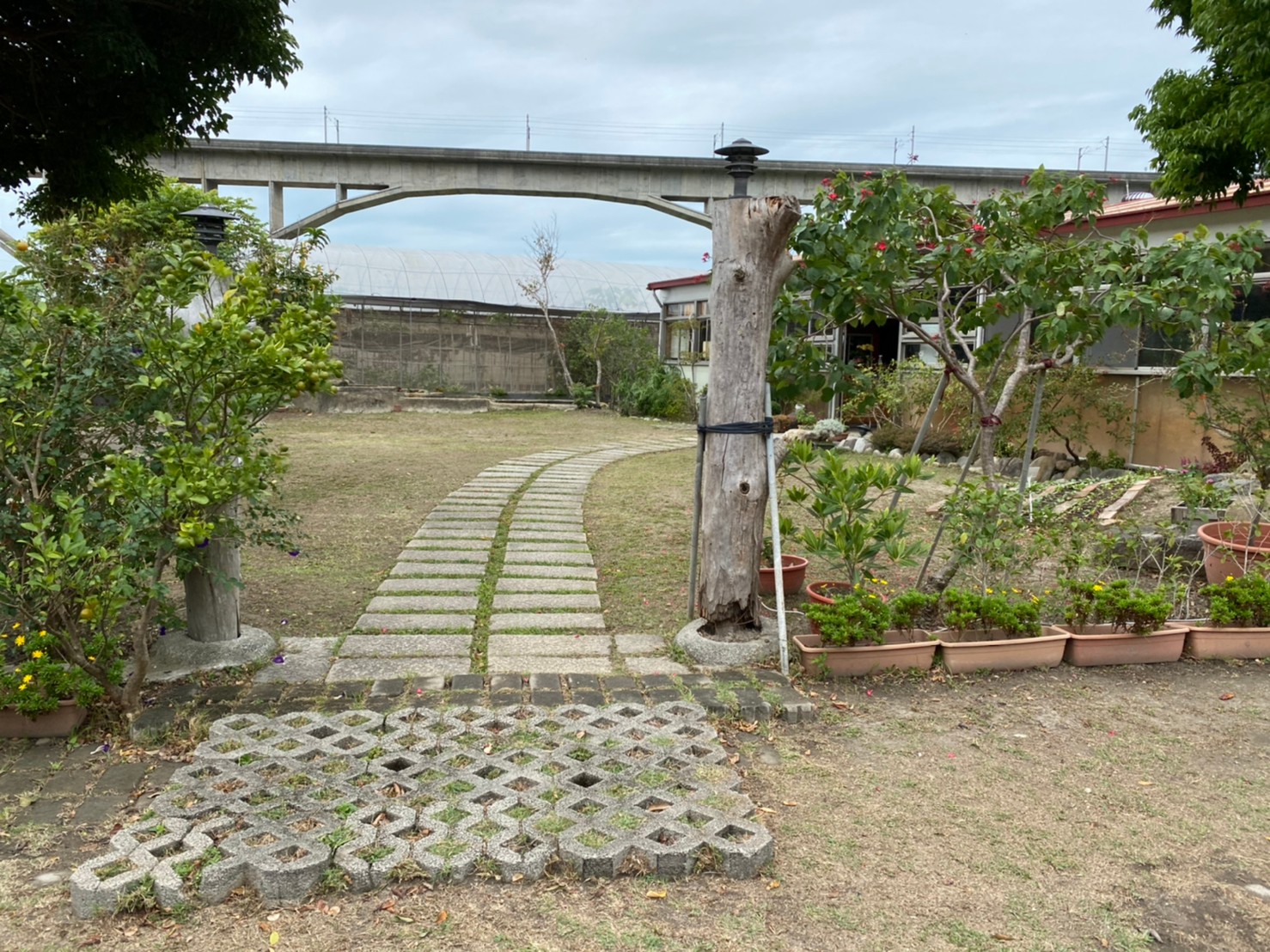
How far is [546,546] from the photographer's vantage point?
5.97 metres

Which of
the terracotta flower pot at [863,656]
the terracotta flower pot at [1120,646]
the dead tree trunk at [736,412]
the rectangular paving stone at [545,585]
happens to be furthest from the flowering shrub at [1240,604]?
the rectangular paving stone at [545,585]

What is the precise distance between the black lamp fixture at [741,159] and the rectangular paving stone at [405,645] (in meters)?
2.41

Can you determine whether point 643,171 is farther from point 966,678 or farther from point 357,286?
point 966,678

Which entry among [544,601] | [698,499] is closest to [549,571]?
[544,601]

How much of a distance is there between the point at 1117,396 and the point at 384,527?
8343 millimetres

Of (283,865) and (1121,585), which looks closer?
(283,865)

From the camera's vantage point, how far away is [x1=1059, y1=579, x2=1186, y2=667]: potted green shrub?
13.2 ft

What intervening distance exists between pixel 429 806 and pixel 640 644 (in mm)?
1651

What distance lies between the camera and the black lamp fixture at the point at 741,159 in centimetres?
409

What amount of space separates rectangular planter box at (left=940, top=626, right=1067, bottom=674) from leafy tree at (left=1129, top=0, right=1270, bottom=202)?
5452mm

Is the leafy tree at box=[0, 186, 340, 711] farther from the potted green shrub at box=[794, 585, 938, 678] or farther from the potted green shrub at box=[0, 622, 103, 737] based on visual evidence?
the potted green shrub at box=[794, 585, 938, 678]

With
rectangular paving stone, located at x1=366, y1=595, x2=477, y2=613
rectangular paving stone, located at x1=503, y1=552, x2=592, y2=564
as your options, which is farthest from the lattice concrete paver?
rectangular paving stone, located at x1=503, y1=552, x2=592, y2=564

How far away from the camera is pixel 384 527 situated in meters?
6.47

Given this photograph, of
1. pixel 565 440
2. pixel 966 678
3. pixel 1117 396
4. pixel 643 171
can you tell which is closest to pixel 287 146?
pixel 643 171
